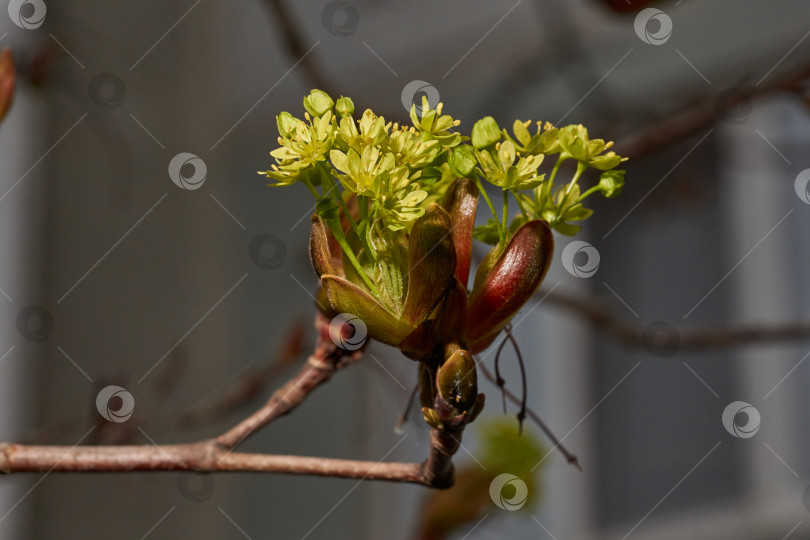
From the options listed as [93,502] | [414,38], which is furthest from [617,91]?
[93,502]

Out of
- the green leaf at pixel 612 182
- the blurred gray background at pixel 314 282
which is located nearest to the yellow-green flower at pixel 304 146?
the green leaf at pixel 612 182

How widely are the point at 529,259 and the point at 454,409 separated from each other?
54mm

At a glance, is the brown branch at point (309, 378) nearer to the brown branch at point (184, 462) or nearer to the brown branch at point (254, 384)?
the brown branch at point (184, 462)

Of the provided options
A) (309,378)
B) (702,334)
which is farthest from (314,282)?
(309,378)

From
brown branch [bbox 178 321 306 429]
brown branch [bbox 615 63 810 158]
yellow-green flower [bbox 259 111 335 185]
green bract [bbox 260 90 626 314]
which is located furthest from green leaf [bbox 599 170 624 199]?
brown branch [bbox 178 321 306 429]

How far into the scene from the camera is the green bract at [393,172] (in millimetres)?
239

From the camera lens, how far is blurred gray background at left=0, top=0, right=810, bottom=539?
1.25 m

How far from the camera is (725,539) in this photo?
132cm

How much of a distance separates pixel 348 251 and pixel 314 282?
828mm

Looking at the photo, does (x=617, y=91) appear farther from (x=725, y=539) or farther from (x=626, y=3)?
(x=626, y=3)

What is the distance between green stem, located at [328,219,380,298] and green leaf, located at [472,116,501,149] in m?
0.05

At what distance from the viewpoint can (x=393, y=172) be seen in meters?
0.24

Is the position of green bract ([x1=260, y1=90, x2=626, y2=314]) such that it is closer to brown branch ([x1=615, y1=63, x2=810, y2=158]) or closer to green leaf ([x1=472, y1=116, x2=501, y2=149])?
green leaf ([x1=472, y1=116, x2=501, y2=149])

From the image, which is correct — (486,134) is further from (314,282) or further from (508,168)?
(314,282)
